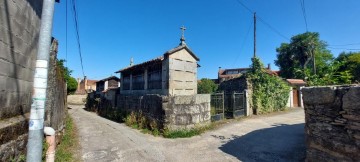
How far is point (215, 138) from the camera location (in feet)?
29.0

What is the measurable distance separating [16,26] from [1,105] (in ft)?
4.98

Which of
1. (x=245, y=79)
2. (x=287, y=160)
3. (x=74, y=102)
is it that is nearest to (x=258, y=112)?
(x=245, y=79)

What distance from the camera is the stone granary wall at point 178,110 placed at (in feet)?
31.5

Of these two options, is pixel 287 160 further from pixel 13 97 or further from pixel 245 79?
pixel 245 79

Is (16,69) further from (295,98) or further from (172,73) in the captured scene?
(295,98)

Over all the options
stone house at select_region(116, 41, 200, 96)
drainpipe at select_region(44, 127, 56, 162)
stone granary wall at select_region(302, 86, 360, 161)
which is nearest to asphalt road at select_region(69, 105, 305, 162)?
stone granary wall at select_region(302, 86, 360, 161)

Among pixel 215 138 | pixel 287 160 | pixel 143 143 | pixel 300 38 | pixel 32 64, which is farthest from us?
pixel 300 38

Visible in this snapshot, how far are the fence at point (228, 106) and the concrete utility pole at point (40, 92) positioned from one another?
10.4 metres

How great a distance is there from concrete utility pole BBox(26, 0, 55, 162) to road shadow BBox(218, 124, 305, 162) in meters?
5.36

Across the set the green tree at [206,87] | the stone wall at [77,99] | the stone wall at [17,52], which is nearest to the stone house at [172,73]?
the stone wall at [17,52]

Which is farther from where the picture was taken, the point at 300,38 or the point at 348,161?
the point at 300,38

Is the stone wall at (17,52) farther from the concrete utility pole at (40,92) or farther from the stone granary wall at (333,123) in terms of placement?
the stone granary wall at (333,123)

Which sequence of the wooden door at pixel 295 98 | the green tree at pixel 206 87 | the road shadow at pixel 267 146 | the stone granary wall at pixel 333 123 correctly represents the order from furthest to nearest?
the green tree at pixel 206 87 → the wooden door at pixel 295 98 → the road shadow at pixel 267 146 → the stone granary wall at pixel 333 123

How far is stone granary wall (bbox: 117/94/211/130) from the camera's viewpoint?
9.59 m
